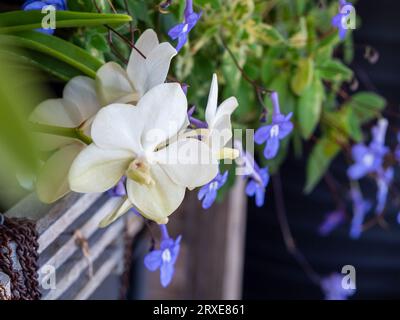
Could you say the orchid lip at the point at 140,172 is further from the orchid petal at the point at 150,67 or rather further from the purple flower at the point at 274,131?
the purple flower at the point at 274,131

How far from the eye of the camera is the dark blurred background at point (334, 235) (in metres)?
1.20

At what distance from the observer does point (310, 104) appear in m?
0.81

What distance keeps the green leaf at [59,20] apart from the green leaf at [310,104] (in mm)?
352

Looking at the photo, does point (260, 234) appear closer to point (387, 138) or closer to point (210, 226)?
point (210, 226)

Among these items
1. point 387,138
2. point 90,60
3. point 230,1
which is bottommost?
point 90,60

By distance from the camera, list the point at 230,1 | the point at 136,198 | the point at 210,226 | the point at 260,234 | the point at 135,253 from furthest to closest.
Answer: the point at 260,234 → the point at 210,226 → the point at 135,253 → the point at 230,1 → the point at 136,198

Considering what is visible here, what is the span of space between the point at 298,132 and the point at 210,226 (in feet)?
0.99

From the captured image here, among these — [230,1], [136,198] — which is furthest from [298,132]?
[136,198]

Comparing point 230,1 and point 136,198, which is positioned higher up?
point 230,1

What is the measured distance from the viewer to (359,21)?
119 cm

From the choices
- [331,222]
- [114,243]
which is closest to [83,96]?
[114,243]

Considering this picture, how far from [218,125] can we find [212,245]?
721 millimetres

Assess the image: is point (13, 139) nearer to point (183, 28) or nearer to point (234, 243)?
point (183, 28)

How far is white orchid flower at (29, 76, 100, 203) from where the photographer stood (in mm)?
485
